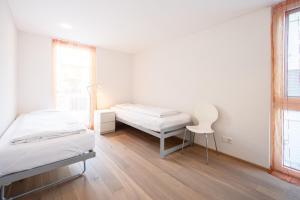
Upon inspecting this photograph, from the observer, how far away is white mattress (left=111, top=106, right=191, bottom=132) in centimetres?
255

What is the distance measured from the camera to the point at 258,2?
194cm

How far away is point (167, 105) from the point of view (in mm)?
3650

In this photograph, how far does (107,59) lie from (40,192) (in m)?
3.47

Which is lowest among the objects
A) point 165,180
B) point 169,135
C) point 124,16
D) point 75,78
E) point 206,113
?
point 165,180

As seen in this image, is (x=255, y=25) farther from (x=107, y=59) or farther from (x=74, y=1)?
(x=107, y=59)

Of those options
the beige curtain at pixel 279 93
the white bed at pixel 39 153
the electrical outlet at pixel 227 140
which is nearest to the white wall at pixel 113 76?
the white bed at pixel 39 153

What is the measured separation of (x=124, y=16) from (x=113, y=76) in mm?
2309

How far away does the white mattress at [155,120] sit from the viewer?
2553mm

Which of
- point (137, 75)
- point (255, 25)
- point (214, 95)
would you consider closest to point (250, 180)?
point (214, 95)

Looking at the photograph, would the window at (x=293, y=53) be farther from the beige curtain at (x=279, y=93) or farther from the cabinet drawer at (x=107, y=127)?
the cabinet drawer at (x=107, y=127)

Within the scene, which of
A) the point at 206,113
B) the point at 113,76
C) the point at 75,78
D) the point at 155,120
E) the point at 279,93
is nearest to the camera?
the point at 279,93

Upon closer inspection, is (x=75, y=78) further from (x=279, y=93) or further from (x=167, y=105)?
(x=279, y=93)

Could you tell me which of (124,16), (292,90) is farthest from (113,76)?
(292,90)

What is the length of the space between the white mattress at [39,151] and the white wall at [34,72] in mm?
1884
